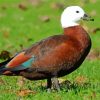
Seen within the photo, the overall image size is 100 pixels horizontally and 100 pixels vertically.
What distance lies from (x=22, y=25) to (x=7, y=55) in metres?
5.32

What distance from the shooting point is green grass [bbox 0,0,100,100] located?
27.1 feet

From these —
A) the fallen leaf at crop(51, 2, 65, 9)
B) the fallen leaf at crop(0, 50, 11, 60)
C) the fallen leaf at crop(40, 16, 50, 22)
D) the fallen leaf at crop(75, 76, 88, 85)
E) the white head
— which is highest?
the fallen leaf at crop(51, 2, 65, 9)

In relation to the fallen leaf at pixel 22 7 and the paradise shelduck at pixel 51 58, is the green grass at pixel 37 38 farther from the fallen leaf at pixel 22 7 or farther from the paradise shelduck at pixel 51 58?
the paradise shelduck at pixel 51 58

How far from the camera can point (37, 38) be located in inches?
617

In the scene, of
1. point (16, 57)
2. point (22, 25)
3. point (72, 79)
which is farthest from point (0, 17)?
point (16, 57)

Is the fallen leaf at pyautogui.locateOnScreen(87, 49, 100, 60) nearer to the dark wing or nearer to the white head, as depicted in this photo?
the white head

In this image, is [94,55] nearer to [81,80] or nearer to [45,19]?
[81,80]

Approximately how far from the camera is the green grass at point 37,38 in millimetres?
8273

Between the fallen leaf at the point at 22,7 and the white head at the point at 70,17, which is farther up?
the fallen leaf at the point at 22,7

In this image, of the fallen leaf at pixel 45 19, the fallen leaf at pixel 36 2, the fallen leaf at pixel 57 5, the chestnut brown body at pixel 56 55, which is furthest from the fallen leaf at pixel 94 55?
the fallen leaf at pixel 36 2

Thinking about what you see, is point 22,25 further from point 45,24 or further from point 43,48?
point 43,48

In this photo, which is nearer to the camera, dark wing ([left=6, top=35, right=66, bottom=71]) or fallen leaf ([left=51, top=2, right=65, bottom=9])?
dark wing ([left=6, top=35, right=66, bottom=71])

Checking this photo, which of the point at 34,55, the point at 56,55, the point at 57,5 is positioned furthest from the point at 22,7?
the point at 56,55

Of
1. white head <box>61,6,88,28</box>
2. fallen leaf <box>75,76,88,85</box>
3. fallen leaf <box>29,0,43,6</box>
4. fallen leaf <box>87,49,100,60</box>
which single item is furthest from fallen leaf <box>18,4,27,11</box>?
white head <box>61,6,88,28</box>
